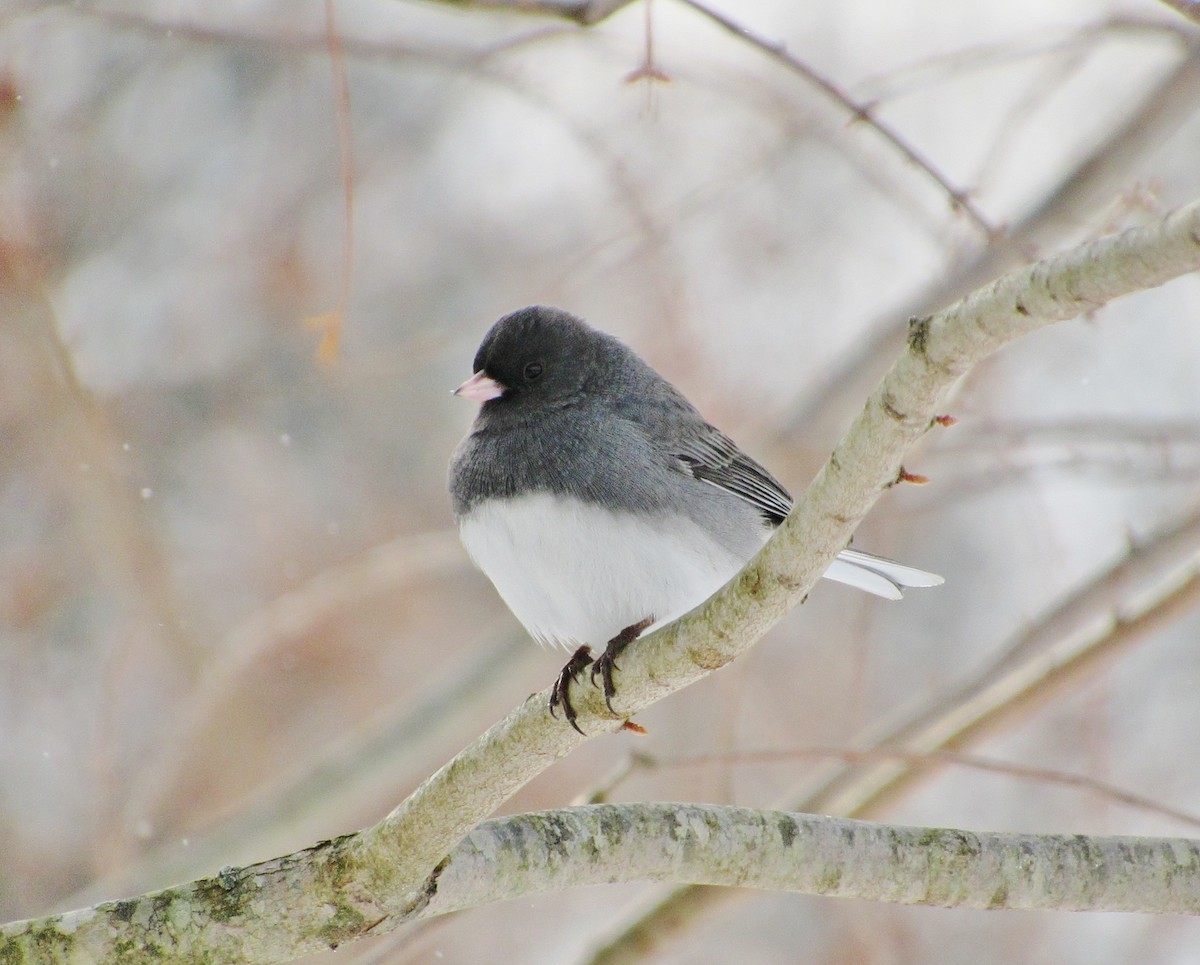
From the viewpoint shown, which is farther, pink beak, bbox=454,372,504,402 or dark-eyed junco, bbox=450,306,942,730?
pink beak, bbox=454,372,504,402

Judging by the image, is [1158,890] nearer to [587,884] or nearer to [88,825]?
[587,884]

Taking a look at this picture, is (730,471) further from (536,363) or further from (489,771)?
(489,771)

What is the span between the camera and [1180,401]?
17.3 ft

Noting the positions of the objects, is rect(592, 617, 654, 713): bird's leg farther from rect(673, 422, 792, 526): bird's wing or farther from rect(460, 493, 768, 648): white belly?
rect(673, 422, 792, 526): bird's wing

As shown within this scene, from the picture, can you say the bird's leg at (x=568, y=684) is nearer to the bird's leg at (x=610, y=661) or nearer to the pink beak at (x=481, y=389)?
the bird's leg at (x=610, y=661)

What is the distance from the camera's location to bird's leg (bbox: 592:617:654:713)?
1768 millimetres

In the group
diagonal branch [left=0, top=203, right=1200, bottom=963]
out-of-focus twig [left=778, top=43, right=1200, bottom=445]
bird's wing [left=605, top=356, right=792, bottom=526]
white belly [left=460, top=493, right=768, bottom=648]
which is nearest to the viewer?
diagonal branch [left=0, top=203, right=1200, bottom=963]

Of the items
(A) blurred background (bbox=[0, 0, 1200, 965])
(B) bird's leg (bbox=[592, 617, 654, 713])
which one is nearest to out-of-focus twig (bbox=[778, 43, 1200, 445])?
(A) blurred background (bbox=[0, 0, 1200, 965])

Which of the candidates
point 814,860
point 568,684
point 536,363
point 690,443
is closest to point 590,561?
point 568,684

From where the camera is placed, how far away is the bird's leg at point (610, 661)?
1.77 m

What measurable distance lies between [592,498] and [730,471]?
477 millimetres

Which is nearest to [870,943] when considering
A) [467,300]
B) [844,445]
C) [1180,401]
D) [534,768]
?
[534,768]

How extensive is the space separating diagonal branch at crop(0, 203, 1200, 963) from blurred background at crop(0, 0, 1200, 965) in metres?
0.51

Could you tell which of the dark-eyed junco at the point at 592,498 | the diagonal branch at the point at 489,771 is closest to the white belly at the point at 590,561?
the dark-eyed junco at the point at 592,498
